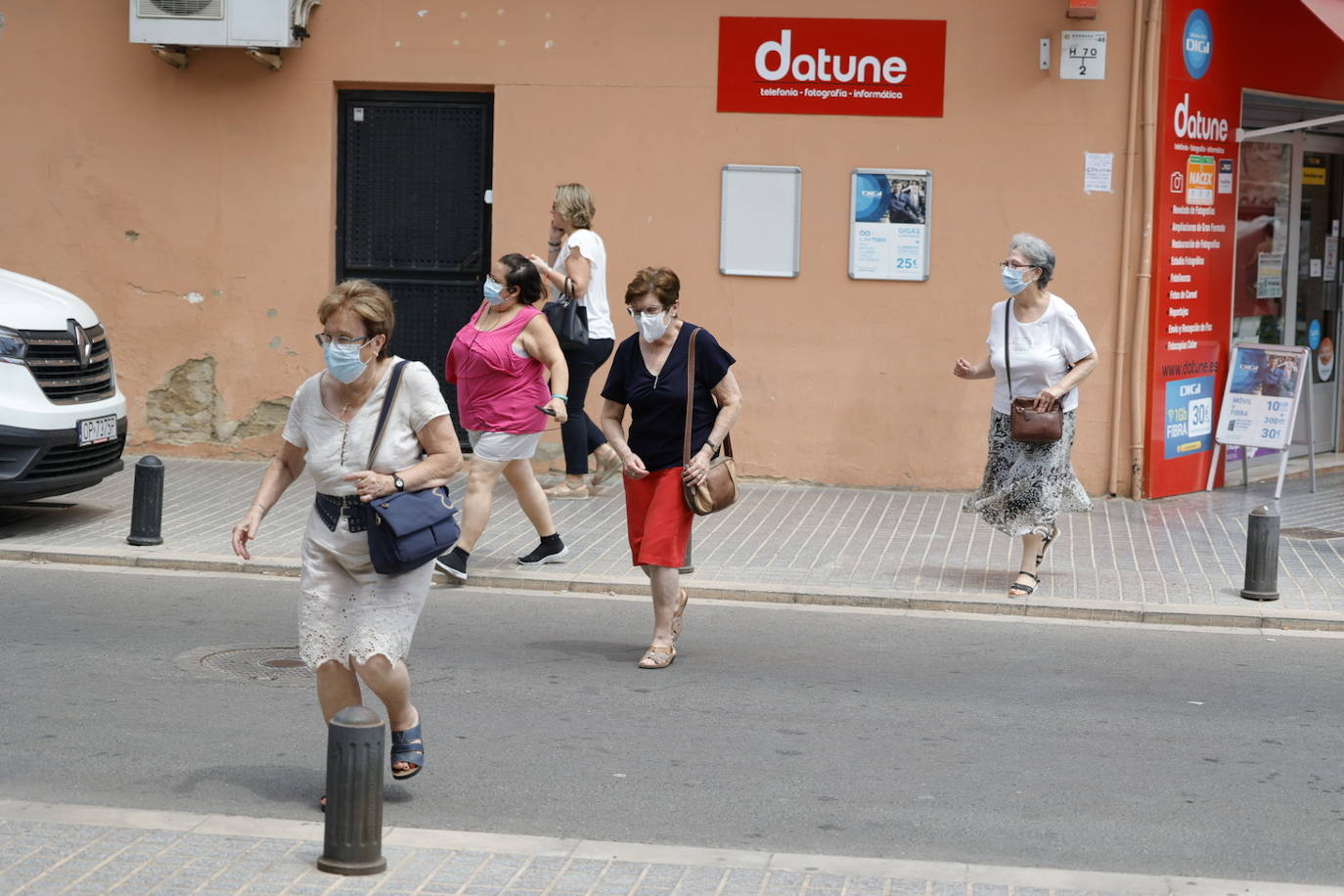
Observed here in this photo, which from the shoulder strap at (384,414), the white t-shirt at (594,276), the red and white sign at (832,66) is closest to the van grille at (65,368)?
the white t-shirt at (594,276)

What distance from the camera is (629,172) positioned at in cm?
1310

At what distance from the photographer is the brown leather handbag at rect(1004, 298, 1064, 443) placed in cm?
934

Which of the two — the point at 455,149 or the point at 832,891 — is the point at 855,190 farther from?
the point at 832,891

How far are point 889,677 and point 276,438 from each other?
7.16m

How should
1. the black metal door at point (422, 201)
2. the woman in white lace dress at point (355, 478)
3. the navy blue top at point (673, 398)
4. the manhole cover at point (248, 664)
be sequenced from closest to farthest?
the woman in white lace dress at point (355, 478)
the manhole cover at point (248, 664)
the navy blue top at point (673, 398)
the black metal door at point (422, 201)

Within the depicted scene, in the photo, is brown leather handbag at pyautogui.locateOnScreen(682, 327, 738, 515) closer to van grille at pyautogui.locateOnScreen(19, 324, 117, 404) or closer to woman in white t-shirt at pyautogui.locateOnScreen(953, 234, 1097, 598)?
woman in white t-shirt at pyautogui.locateOnScreen(953, 234, 1097, 598)

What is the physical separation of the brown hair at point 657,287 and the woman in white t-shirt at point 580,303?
151 inches

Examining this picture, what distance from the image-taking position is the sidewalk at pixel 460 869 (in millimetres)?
4961

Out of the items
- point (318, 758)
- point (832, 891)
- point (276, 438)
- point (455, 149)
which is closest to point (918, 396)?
point (455, 149)

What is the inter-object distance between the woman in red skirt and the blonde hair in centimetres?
407

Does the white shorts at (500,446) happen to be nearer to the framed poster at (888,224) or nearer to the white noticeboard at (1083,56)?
the framed poster at (888,224)

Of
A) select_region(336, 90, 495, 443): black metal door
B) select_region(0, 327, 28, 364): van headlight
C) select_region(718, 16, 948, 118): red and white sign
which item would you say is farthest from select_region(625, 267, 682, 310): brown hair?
select_region(336, 90, 495, 443): black metal door

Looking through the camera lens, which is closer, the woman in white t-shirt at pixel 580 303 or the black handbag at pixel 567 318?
the black handbag at pixel 567 318

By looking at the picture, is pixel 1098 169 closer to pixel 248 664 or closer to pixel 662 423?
pixel 662 423
